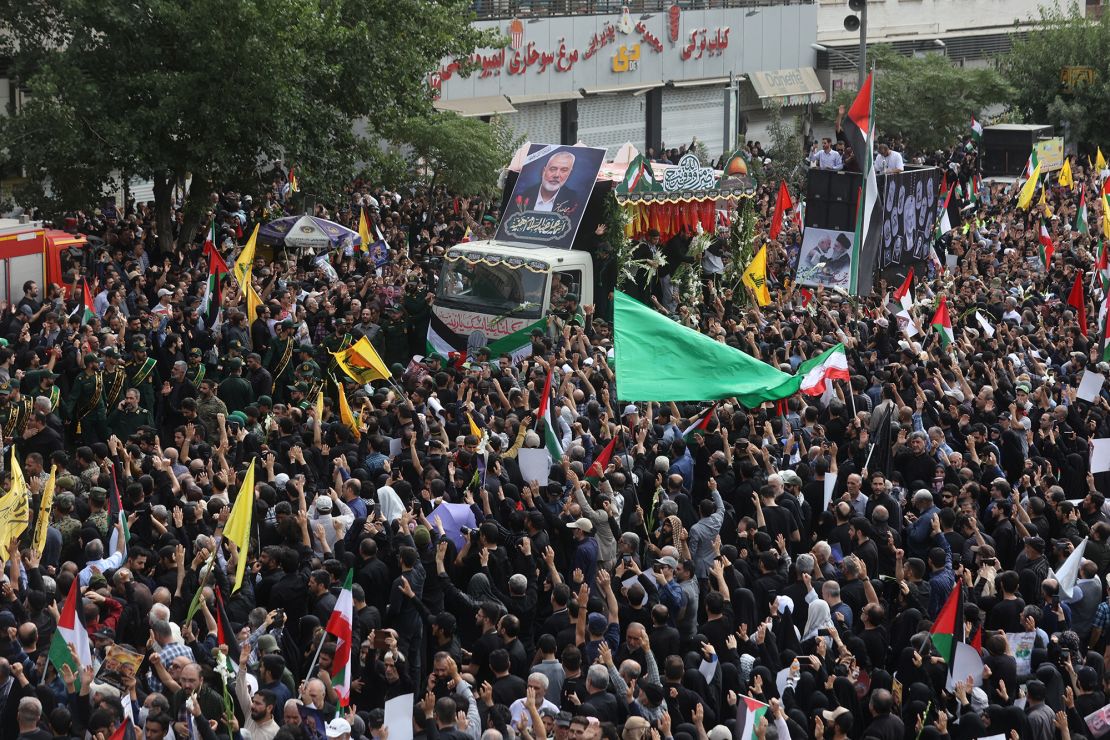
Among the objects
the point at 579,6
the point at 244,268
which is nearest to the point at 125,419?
the point at 244,268

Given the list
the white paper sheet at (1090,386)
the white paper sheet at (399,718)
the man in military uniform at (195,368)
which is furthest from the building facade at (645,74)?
the white paper sheet at (399,718)

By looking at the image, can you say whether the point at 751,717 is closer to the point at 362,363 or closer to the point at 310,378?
the point at 362,363

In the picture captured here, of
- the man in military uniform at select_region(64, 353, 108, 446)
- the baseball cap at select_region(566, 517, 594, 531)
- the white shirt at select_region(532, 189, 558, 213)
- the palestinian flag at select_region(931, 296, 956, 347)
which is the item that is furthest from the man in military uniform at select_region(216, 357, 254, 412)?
the palestinian flag at select_region(931, 296, 956, 347)

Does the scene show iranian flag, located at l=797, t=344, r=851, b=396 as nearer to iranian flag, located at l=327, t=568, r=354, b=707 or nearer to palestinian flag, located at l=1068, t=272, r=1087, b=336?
palestinian flag, located at l=1068, t=272, r=1087, b=336

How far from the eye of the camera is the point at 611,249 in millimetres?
19094

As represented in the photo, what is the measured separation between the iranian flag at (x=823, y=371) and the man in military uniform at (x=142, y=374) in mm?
5701

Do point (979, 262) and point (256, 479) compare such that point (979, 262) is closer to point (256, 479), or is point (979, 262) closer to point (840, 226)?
point (840, 226)

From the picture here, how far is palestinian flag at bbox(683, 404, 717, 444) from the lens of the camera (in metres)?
13.4

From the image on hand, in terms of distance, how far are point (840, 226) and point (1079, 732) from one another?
13300 millimetres

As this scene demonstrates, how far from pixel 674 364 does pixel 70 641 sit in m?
5.44

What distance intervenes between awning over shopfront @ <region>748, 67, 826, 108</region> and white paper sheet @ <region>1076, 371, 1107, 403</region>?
3193 cm

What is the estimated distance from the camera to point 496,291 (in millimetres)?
18328

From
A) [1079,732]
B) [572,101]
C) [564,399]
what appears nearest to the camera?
[1079,732]

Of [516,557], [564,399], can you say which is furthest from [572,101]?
[516,557]
